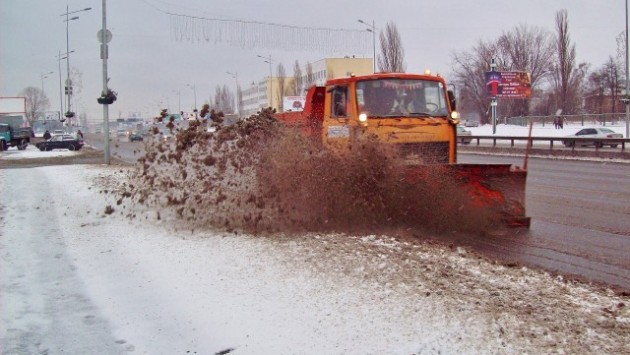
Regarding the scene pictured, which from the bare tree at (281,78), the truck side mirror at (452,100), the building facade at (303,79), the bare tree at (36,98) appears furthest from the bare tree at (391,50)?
the bare tree at (36,98)

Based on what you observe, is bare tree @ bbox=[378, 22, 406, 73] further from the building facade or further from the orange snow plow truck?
the orange snow plow truck

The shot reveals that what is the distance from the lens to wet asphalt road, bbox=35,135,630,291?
6840mm

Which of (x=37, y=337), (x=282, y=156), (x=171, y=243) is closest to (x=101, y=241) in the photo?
(x=171, y=243)

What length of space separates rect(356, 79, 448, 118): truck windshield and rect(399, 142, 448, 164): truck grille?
1.76ft

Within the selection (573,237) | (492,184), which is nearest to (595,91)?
(492,184)

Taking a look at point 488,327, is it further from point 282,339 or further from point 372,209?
point 372,209

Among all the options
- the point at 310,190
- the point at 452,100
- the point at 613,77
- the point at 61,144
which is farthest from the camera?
the point at 613,77

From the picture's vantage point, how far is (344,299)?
213 inches

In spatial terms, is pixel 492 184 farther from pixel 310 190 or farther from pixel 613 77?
pixel 613 77

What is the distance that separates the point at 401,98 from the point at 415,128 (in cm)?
60

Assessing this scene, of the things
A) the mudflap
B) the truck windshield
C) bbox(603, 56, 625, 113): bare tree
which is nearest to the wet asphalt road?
the mudflap

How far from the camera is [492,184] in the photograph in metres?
9.12

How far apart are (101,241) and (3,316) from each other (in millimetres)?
2941

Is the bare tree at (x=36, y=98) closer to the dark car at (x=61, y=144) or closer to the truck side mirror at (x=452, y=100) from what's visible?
the dark car at (x=61, y=144)
